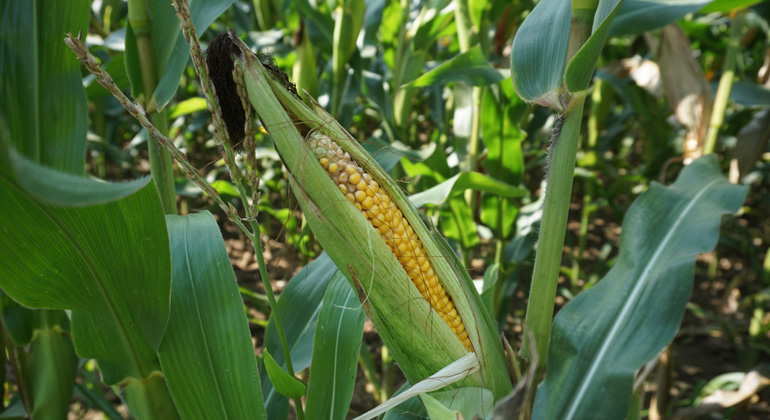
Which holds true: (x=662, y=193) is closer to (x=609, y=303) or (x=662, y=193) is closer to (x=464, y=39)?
(x=609, y=303)

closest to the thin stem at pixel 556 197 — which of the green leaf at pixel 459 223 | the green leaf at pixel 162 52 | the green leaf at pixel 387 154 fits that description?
the green leaf at pixel 387 154

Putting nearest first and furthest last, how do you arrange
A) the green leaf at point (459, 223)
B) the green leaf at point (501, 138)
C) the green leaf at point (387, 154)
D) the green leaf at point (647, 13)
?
the green leaf at point (647, 13) → the green leaf at point (387, 154) → the green leaf at point (501, 138) → the green leaf at point (459, 223)

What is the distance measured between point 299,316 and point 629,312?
71 centimetres

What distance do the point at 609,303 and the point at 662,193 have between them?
Result: 368 millimetres

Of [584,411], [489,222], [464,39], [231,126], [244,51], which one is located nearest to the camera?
[244,51]

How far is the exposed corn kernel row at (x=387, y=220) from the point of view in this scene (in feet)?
2.72

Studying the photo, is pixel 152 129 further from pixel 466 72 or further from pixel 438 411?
pixel 466 72

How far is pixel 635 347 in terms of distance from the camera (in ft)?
3.43

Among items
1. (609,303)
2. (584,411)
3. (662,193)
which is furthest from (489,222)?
(584,411)

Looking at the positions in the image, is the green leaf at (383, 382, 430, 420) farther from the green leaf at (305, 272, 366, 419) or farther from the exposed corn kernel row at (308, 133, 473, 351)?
the exposed corn kernel row at (308, 133, 473, 351)

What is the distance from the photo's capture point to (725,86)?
192 cm

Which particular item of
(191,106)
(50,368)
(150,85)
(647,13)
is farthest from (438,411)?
(191,106)

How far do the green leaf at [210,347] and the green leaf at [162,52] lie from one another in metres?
0.32

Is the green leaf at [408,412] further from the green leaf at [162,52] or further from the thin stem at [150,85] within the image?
the green leaf at [162,52]
